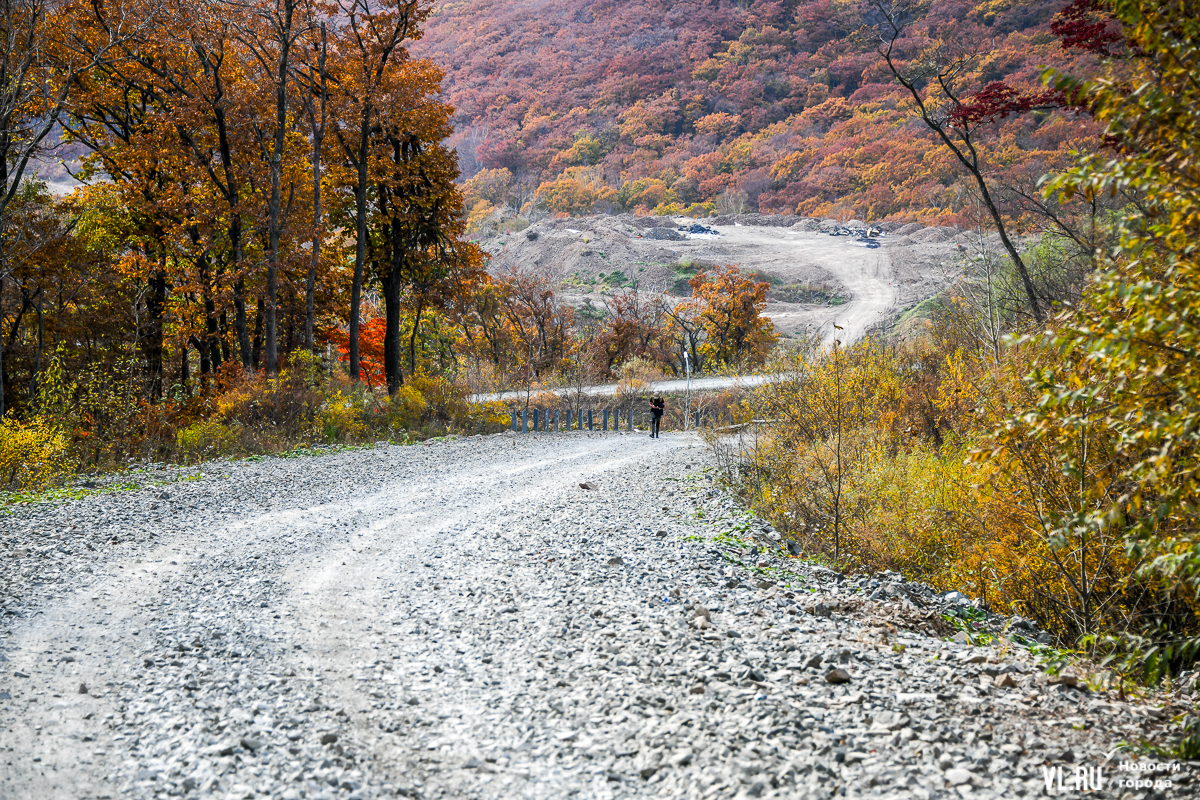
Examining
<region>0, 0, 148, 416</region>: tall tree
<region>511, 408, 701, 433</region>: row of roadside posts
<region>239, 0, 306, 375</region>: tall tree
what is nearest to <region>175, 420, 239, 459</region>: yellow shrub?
<region>0, 0, 148, 416</region>: tall tree

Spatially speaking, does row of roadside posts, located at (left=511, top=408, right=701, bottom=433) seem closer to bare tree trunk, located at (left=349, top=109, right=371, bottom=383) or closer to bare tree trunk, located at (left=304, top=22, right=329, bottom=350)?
bare tree trunk, located at (left=349, top=109, right=371, bottom=383)

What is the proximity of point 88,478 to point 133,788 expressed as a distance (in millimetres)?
8872

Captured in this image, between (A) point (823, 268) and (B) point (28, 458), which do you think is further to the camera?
(A) point (823, 268)

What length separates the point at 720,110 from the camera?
289ft

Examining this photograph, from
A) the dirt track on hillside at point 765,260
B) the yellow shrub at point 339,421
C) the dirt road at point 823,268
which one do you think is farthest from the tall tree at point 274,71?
the dirt road at point 823,268

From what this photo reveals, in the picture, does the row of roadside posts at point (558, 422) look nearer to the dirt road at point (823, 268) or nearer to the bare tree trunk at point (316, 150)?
the bare tree trunk at point (316, 150)

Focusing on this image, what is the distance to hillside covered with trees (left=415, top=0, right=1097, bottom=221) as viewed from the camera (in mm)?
61469

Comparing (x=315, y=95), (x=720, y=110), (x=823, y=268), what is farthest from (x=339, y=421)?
(x=720, y=110)

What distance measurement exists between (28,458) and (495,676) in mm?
9078

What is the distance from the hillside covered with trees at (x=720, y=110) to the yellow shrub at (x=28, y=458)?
1665 inches

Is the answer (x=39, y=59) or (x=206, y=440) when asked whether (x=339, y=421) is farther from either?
(x=39, y=59)

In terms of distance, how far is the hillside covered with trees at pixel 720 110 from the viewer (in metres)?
61.5

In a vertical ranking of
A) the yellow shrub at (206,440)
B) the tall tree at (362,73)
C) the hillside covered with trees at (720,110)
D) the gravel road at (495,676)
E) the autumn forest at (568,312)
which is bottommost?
the gravel road at (495,676)

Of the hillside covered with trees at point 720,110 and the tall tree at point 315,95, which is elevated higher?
the hillside covered with trees at point 720,110
